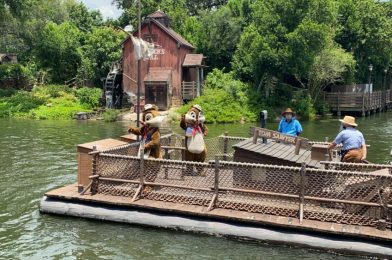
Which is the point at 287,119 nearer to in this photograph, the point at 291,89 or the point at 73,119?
the point at 73,119

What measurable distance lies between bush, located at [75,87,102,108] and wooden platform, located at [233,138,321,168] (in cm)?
3303

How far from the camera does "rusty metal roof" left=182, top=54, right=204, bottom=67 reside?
4200cm

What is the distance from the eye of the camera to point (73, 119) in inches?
1506

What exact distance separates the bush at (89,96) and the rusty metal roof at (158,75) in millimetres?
5056

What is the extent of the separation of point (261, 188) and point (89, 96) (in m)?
35.5

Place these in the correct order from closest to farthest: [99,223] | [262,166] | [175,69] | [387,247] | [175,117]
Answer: [387,247], [262,166], [99,223], [175,117], [175,69]

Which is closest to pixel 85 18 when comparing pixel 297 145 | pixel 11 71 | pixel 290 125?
pixel 11 71

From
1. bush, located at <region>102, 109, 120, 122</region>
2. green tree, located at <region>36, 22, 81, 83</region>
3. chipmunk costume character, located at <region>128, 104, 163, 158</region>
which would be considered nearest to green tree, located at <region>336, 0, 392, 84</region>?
bush, located at <region>102, 109, 120, 122</region>

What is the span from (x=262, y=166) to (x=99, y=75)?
39.2 metres

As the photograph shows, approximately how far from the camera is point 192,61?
42375 mm

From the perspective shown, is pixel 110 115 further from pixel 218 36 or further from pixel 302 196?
pixel 302 196

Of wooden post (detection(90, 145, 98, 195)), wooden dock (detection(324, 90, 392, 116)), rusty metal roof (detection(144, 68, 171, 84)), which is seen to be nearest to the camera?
wooden post (detection(90, 145, 98, 195))

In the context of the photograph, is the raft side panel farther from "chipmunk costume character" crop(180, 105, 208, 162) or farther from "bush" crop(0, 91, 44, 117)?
"bush" crop(0, 91, 44, 117)

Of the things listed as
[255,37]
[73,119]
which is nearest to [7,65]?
[73,119]
